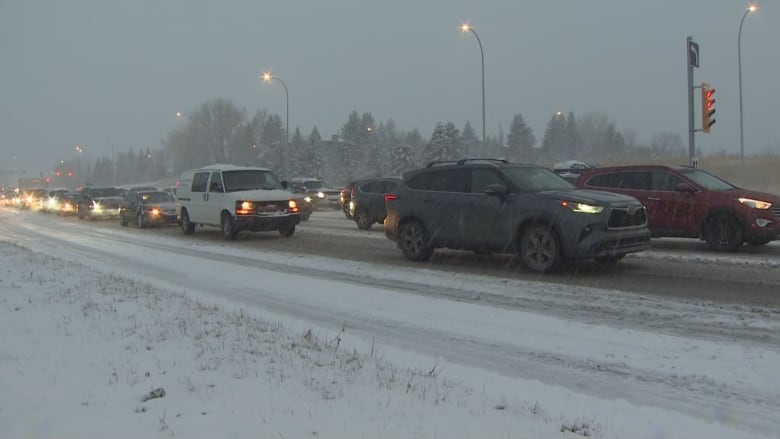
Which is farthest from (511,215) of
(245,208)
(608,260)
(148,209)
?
(148,209)

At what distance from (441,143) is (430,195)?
2454 inches

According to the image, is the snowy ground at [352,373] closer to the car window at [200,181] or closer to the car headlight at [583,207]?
the car headlight at [583,207]

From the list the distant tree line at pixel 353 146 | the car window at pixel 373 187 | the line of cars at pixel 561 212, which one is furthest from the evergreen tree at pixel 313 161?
the line of cars at pixel 561 212

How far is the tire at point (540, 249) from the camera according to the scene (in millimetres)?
10203

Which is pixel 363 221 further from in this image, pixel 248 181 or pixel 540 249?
pixel 540 249

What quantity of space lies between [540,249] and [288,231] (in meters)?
9.98

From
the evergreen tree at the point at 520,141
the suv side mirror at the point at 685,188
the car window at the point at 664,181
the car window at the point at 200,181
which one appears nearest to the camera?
the suv side mirror at the point at 685,188

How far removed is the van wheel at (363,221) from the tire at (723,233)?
36.2 feet

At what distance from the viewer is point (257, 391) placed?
461 centimetres

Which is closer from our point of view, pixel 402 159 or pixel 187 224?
pixel 187 224

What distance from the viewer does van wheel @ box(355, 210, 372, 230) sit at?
21484 millimetres

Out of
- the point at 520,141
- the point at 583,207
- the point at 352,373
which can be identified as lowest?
the point at 352,373

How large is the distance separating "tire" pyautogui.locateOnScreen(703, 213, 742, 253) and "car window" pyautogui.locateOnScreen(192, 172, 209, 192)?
45.0 feet

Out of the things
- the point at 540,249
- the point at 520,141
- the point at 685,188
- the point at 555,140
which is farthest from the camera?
the point at 555,140
